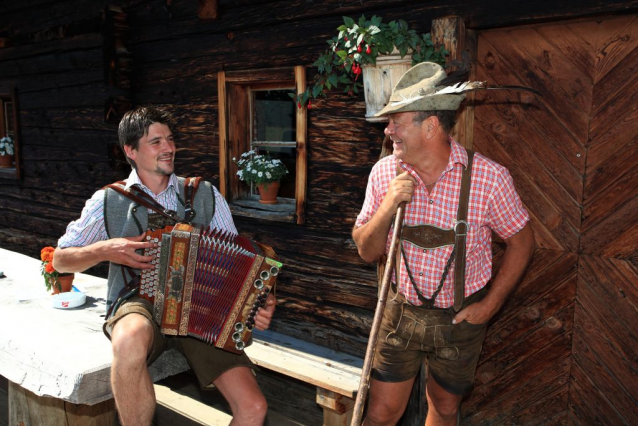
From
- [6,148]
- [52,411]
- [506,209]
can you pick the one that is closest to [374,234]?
[506,209]

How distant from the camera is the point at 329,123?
13.5 feet

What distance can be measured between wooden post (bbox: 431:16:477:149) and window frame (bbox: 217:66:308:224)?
1319 millimetres

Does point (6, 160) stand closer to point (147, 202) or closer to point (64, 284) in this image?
point (64, 284)

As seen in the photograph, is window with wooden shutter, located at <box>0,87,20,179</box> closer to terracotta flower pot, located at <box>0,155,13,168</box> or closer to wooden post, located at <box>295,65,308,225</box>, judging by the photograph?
terracotta flower pot, located at <box>0,155,13,168</box>

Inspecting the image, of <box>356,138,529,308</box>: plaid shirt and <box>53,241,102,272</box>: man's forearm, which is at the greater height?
<box>356,138,529,308</box>: plaid shirt

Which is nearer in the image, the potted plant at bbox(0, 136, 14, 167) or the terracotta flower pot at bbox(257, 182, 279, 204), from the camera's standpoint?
the terracotta flower pot at bbox(257, 182, 279, 204)

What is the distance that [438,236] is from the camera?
8.42 feet

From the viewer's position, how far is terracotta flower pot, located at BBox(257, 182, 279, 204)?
4.57 meters

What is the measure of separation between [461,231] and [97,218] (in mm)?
1814

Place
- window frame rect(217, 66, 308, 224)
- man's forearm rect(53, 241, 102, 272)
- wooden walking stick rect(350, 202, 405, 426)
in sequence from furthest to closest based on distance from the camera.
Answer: window frame rect(217, 66, 308, 224), man's forearm rect(53, 241, 102, 272), wooden walking stick rect(350, 202, 405, 426)

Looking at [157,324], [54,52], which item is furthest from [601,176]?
[54,52]

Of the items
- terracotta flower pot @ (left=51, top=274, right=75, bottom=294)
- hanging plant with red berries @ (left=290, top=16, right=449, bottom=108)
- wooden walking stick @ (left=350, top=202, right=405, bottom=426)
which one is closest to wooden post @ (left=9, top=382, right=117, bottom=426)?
terracotta flower pot @ (left=51, top=274, right=75, bottom=294)

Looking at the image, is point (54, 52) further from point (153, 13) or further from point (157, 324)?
point (157, 324)

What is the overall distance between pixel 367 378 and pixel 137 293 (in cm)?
126
